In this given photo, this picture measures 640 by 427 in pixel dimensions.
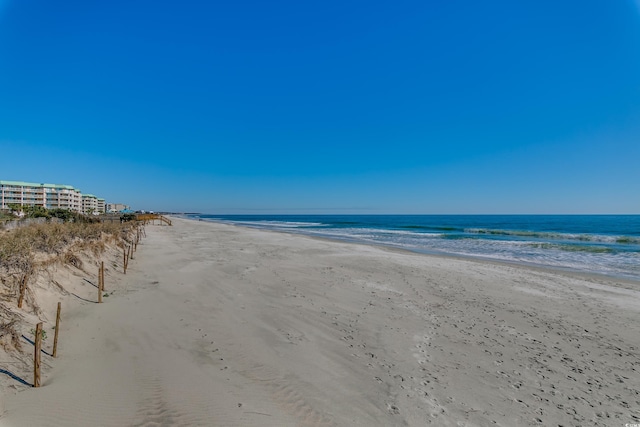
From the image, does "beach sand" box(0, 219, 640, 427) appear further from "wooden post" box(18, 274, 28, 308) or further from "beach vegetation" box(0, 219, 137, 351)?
"wooden post" box(18, 274, 28, 308)

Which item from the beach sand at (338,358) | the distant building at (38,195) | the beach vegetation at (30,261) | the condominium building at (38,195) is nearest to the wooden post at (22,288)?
the beach vegetation at (30,261)

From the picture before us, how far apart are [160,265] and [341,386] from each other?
1285 cm

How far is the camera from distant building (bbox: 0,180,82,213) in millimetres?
65750

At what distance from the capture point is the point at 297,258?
1850cm

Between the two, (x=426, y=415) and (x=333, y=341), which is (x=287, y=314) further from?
(x=426, y=415)

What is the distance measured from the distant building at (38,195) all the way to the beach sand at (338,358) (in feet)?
254

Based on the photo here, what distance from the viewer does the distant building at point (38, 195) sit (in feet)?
216

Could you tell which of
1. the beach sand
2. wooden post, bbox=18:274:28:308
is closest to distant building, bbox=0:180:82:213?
wooden post, bbox=18:274:28:308

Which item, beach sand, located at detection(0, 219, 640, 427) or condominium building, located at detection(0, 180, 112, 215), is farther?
condominium building, located at detection(0, 180, 112, 215)

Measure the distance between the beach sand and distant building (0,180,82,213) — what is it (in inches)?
3046

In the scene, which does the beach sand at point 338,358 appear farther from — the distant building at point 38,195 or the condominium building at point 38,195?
the distant building at point 38,195

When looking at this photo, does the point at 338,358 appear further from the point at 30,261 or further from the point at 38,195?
the point at 38,195

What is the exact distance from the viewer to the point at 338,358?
604 centimetres

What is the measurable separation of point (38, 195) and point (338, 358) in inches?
3641
